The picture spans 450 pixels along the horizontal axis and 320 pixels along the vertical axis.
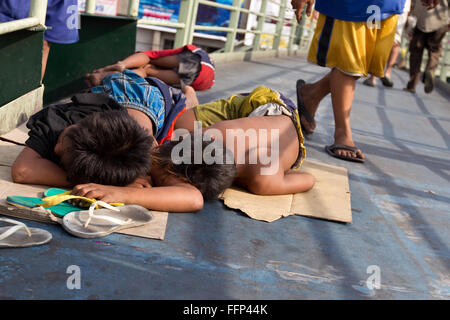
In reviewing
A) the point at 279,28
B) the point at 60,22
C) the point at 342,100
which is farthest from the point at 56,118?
the point at 279,28

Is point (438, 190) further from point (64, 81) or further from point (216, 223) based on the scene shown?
point (64, 81)

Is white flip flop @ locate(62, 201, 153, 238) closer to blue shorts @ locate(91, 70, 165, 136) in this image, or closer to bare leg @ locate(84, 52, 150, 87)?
blue shorts @ locate(91, 70, 165, 136)

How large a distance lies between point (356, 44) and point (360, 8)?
0.60 feet

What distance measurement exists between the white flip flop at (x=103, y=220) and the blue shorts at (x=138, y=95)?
0.63 metres

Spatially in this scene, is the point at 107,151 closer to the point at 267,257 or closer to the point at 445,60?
the point at 267,257

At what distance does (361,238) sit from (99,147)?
890mm

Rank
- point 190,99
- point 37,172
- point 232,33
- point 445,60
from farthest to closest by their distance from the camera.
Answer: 1. point 445,60
2. point 232,33
3. point 190,99
4. point 37,172

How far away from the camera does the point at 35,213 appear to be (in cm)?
139

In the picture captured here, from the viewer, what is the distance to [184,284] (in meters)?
1.16

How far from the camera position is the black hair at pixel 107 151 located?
152 cm

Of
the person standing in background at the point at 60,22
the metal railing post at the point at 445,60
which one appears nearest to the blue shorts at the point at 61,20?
the person standing in background at the point at 60,22

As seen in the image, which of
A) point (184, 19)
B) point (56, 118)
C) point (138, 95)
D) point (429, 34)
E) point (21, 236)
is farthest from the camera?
point (429, 34)

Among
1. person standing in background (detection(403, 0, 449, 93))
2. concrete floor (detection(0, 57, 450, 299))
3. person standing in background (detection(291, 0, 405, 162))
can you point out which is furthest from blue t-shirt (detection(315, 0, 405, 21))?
person standing in background (detection(403, 0, 449, 93))
